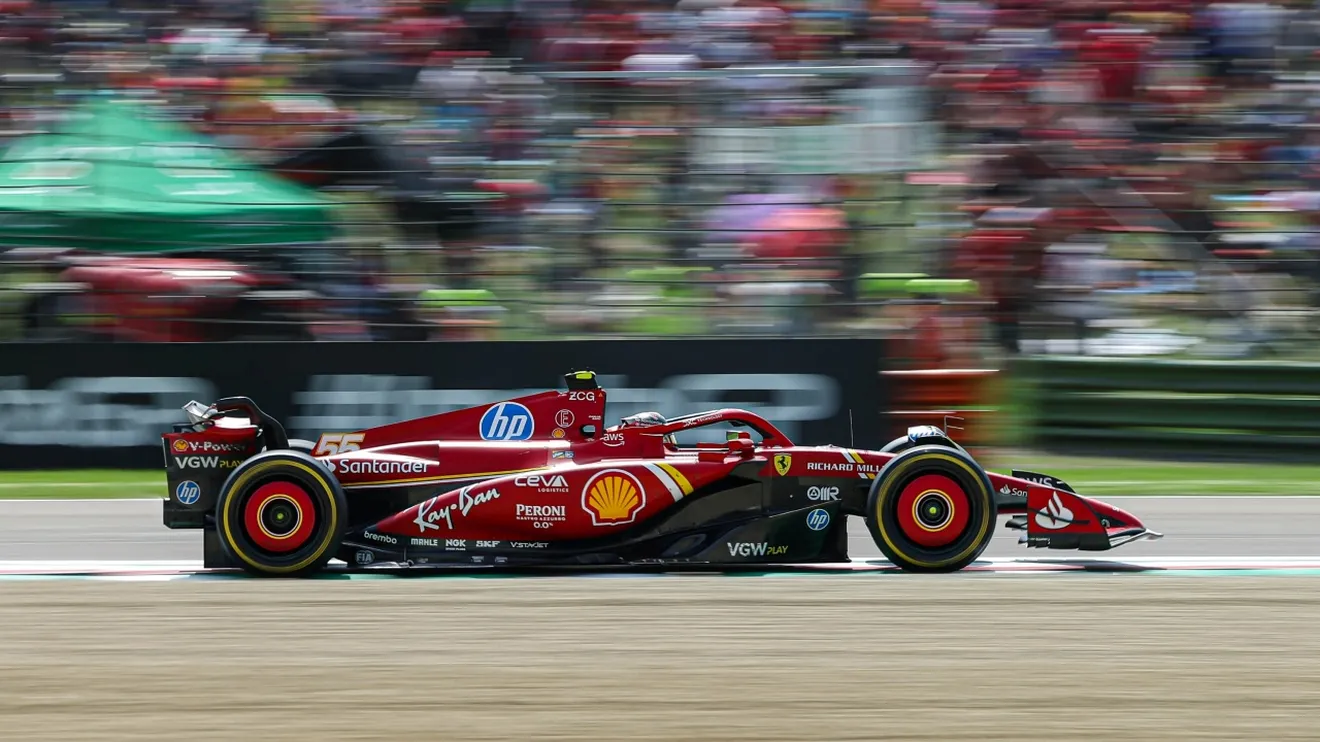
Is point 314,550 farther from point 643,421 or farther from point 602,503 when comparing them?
point 643,421

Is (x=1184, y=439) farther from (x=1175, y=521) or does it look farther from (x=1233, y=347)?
(x=1175, y=521)

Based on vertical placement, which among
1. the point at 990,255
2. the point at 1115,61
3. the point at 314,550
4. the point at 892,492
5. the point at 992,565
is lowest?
the point at 992,565

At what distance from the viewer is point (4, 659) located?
17.0 ft

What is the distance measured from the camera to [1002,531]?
8234 millimetres

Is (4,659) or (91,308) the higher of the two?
(91,308)

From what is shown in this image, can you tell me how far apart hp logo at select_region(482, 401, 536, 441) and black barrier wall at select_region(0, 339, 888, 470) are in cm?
364

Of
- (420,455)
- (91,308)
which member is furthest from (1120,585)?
(91,308)

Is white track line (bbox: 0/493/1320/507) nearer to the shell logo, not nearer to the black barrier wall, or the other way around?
the black barrier wall

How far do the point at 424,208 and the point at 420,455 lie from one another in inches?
210

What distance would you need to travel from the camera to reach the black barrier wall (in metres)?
10.7

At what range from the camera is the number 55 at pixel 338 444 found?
7004mm

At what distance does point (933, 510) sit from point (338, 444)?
2.69 meters

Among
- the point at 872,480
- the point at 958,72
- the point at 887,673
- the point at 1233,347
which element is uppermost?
the point at 958,72

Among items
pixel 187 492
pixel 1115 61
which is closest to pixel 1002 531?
pixel 187 492
